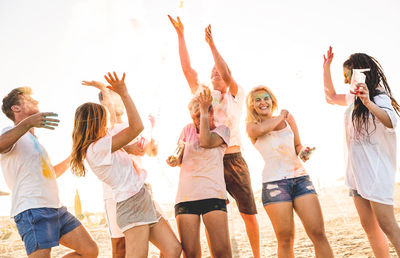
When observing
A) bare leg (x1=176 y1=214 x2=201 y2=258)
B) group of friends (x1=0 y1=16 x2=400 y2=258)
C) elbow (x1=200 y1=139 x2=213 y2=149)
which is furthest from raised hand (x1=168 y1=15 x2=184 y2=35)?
bare leg (x1=176 y1=214 x2=201 y2=258)

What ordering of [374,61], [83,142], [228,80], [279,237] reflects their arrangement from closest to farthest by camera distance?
[83,142], [279,237], [374,61], [228,80]

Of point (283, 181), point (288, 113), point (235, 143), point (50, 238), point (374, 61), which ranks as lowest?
point (50, 238)

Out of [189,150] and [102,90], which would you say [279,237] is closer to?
[189,150]

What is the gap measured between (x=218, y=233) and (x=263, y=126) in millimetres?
1272

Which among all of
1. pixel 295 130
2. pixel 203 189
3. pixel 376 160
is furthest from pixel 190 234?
pixel 376 160

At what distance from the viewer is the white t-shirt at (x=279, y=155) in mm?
3906

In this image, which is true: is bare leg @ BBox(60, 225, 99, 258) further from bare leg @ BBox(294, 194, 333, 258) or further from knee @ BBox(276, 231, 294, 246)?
bare leg @ BBox(294, 194, 333, 258)

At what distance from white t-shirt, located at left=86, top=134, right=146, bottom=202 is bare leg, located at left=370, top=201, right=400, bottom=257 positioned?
91.1 inches

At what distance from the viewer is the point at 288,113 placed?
423 cm

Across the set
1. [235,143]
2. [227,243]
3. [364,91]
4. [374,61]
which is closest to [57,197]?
[227,243]

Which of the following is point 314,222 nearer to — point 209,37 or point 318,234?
point 318,234

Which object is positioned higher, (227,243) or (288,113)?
(288,113)

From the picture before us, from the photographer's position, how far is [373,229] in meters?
3.82

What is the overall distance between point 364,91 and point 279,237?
1.67m
